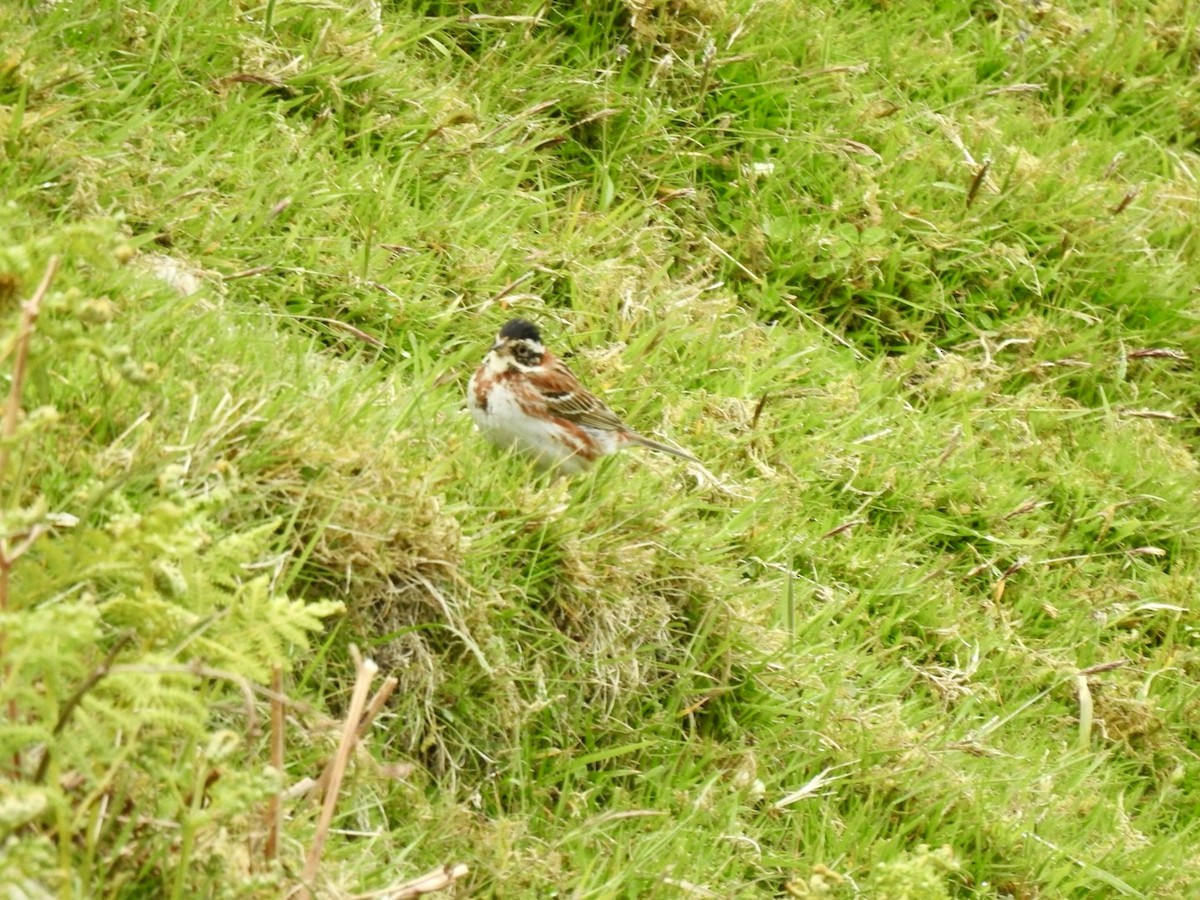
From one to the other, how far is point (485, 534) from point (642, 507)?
2.31ft

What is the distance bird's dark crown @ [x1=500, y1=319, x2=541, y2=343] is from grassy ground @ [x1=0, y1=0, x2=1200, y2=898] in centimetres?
28

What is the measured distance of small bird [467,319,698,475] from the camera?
17.5 feet

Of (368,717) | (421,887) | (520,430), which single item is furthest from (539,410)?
(421,887)

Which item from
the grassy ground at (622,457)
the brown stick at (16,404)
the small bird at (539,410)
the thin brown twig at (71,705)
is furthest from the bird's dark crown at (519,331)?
the thin brown twig at (71,705)

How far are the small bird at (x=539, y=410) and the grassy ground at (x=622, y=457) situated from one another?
123 mm

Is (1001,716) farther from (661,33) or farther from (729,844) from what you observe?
(661,33)

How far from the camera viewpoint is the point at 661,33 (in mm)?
7465

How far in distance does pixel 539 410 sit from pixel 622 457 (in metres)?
0.37

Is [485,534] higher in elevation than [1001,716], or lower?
higher

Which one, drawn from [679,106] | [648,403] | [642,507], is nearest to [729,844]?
[642,507]

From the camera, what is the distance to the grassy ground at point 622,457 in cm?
330

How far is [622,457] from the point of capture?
565 cm

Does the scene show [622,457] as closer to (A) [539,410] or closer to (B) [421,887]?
(A) [539,410]

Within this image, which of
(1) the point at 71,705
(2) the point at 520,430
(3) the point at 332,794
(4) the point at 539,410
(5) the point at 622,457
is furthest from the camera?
(5) the point at 622,457
